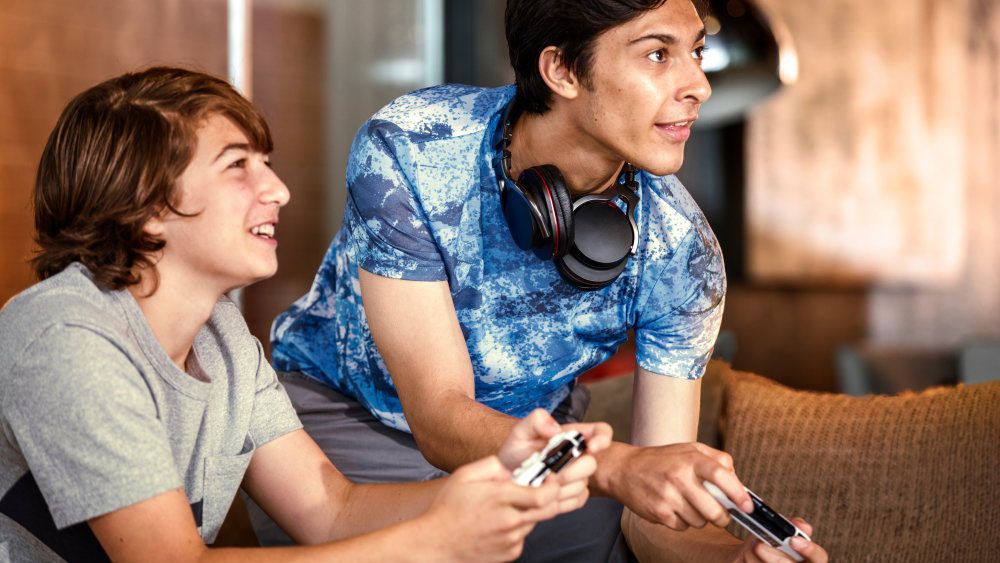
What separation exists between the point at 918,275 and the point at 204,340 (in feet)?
13.0

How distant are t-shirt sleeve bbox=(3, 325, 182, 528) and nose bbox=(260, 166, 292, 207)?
27cm

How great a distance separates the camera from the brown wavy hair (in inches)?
43.9

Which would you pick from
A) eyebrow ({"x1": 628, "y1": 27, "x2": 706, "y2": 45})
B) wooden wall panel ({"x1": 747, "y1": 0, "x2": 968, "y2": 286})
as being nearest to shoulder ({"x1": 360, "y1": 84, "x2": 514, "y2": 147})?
eyebrow ({"x1": 628, "y1": 27, "x2": 706, "y2": 45})

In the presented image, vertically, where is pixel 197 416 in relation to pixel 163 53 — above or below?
below

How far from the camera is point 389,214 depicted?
1.39 meters

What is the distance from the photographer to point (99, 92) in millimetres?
1176

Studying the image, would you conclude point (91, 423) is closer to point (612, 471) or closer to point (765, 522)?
point (612, 471)

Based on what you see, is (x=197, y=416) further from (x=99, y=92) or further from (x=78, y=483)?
(x=99, y=92)

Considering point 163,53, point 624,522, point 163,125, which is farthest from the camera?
point 163,53

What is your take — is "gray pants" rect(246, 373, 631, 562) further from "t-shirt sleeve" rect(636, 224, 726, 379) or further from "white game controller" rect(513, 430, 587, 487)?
"white game controller" rect(513, 430, 587, 487)

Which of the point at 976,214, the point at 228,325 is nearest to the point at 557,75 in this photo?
the point at 228,325

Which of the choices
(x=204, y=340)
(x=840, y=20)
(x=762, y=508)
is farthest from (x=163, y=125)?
(x=840, y=20)

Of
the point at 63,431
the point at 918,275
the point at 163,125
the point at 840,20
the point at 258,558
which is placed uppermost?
the point at 840,20

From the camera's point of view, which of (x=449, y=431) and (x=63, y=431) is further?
(x=449, y=431)
